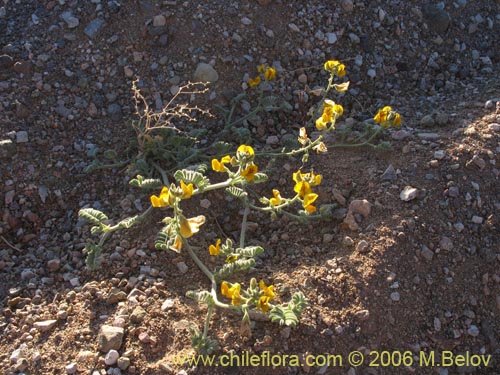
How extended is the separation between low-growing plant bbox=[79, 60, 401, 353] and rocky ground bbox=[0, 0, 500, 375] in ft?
0.28

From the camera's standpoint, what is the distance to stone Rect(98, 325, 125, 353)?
7.99ft

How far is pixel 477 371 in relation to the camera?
261 centimetres

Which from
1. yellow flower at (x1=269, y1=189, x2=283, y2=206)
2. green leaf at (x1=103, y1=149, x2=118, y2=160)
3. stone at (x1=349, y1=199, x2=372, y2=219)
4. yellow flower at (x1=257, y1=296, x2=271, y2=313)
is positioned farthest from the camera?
green leaf at (x1=103, y1=149, x2=118, y2=160)

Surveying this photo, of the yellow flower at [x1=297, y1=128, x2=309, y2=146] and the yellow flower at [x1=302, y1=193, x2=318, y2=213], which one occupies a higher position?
the yellow flower at [x1=297, y1=128, x2=309, y2=146]

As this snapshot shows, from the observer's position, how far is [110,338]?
2443 millimetres

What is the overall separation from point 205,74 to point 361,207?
116cm

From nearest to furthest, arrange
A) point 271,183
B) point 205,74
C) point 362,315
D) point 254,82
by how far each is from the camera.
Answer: point 362,315 < point 271,183 < point 254,82 < point 205,74

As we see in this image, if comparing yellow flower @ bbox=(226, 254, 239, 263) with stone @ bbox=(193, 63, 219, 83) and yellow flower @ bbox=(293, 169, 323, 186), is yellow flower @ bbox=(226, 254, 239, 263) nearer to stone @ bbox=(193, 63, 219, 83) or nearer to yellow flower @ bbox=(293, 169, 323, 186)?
yellow flower @ bbox=(293, 169, 323, 186)

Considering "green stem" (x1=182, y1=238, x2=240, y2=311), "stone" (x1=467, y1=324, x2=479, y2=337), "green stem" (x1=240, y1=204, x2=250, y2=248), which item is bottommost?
"stone" (x1=467, y1=324, x2=479, y2=337)

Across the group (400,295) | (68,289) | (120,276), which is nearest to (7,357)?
(68,289)

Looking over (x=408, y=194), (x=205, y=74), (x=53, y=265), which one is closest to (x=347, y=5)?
(x=205, y=74)

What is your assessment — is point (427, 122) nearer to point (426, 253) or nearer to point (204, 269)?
point (426, 253)

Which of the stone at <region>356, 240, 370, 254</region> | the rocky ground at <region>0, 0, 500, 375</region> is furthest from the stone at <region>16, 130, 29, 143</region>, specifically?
the stone at <region>356, 240, 370, 254</region>

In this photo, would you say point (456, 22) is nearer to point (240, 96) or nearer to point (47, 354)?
point (240, 96)
